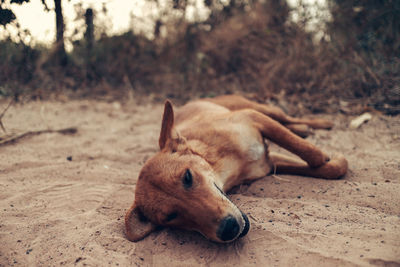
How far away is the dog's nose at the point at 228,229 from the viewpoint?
221 cm

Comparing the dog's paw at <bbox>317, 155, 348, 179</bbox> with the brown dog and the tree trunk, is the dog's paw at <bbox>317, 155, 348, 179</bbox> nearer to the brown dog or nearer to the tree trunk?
the brown dog

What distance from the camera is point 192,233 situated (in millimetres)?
2561

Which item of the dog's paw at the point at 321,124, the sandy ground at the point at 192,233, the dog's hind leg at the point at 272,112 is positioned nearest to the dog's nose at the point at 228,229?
the sandy ground at the point at 192,233

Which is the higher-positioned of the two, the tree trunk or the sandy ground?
the tree trunk

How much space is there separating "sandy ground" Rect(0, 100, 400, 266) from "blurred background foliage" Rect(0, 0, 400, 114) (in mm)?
1204

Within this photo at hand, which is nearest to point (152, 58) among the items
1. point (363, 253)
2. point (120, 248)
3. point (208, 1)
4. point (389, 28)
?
point (208, 1)

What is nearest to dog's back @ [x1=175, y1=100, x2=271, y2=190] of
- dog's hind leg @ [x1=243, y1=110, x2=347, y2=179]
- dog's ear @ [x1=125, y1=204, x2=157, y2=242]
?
dog's hind leg @ [x1=243, y1=110, x2=347, y2=179]

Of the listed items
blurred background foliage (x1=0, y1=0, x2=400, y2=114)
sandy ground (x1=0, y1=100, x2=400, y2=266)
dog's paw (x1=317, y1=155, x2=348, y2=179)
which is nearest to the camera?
sandy ground (x1=0, y1=100, x2=400, y2=266)

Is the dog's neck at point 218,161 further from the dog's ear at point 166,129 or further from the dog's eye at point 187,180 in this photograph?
the dog's eye at point 187,180

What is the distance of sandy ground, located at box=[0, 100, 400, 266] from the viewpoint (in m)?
2.17

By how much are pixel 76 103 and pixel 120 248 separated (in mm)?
5504

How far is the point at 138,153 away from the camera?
4.54 metres

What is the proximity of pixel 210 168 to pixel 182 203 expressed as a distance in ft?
2.02

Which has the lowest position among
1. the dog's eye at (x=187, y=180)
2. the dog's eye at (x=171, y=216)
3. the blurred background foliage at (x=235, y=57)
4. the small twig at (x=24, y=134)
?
the dog's eye at (x=171, y=216)
